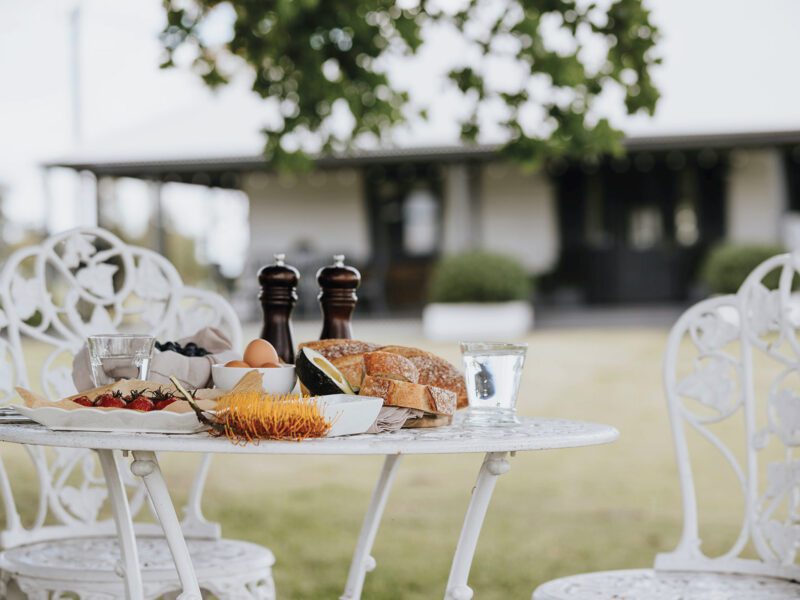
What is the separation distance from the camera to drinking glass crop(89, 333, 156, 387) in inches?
88.1

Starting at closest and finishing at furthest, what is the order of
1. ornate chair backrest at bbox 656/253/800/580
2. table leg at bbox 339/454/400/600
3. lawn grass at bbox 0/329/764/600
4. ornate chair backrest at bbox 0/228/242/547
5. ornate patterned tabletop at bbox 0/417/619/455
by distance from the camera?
ornate patterned tabletop at bbox 0/417/619/455 < ornate chair backrest at bbox 656/253/800/580 < table leg at bbox 339/454/400/600 < ornate chair backrest at bbox 0/228/242/547 < lawn grass at bbox 0/329/764/600

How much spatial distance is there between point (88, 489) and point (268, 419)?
1.61 m

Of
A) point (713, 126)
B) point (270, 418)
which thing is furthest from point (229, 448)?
point (713, 126)

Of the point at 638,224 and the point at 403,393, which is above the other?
the point at 638,224

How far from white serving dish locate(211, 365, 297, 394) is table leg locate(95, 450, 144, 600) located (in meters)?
0.33

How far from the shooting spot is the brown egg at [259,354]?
88.6 inches

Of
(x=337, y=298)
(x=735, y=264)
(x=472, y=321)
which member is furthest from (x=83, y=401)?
(x=735, y=264)

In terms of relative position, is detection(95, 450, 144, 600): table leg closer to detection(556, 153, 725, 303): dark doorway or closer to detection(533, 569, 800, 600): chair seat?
detection(533, 569, 800, 600): chair seat

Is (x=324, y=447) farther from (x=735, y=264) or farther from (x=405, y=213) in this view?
(x=405, y=213)

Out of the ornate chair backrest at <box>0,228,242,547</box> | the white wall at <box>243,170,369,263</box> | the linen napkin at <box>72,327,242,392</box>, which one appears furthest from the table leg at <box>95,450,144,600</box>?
the white wall at <box>243,170,369,263</box>

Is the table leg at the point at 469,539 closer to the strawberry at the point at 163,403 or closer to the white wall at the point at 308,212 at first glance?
the strawberry at the point at 163,403

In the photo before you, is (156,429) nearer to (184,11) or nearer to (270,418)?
(270,418)

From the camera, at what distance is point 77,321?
3.39 metres

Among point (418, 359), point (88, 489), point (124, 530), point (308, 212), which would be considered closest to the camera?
point (418, 359)
